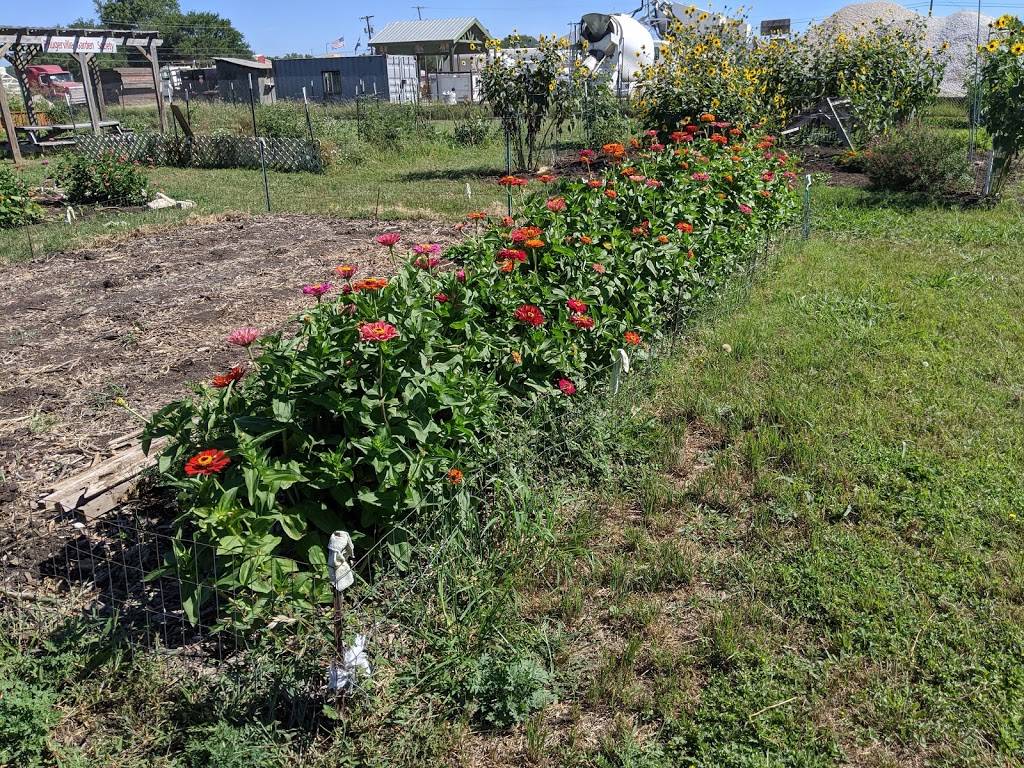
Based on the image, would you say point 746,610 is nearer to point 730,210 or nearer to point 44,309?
point 730,210

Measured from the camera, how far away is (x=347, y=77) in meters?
38.6

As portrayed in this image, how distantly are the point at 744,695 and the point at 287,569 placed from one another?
1.46 metres

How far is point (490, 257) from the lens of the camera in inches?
147

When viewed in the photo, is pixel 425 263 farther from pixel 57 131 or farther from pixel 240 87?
pixel 240 87

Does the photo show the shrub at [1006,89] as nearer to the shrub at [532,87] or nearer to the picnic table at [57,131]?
the shrub at [532,87]

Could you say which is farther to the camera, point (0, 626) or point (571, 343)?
point (571, 343)

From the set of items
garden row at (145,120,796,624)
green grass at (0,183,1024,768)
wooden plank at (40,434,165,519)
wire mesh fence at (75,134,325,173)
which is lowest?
green grass at (0,183,1024,768)

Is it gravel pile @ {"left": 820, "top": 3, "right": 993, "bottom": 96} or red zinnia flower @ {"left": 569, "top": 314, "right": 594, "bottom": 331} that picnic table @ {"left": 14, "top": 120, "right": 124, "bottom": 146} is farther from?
gravel pile @ {"left": 820, "top": 3, "right": 993, "bottom": 96}

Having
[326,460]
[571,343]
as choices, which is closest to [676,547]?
[571,343]

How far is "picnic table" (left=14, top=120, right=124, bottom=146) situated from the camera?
18.2m

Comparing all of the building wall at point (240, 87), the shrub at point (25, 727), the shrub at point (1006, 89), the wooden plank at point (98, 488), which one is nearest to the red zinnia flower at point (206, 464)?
the shrub at point (25, 727)

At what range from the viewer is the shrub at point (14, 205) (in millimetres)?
9656

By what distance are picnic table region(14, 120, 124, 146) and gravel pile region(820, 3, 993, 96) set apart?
1939 centimetres

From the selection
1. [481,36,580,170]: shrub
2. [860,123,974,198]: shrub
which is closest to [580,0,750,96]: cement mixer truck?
[481,36,580,170]: shrub
